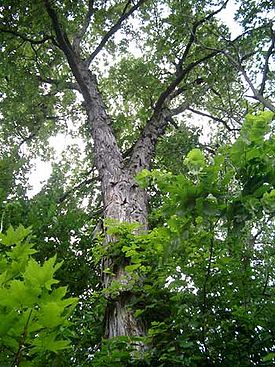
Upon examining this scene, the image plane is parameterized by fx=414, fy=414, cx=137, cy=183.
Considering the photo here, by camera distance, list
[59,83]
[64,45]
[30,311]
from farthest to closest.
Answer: [59,83]
[64,45]
[30,311]

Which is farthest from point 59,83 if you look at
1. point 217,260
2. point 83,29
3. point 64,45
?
point 217,260

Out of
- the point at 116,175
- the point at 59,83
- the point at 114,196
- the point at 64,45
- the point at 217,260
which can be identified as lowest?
the point at 217,260

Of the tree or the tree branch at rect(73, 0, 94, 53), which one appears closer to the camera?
the tree

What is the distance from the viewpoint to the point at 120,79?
9828mm

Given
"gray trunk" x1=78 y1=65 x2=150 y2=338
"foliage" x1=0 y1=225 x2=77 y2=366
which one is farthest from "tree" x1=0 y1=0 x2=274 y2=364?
"foliage" x1=0 y1=225 x2=77 y2=366

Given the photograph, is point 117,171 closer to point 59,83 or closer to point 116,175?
point 116,175

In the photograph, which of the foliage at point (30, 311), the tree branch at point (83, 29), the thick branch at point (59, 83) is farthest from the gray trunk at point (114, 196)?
the foliage at point (30, 311)

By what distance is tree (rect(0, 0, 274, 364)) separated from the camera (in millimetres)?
5164

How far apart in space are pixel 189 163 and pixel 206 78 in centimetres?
646

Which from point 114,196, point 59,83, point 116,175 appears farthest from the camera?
point 59,83

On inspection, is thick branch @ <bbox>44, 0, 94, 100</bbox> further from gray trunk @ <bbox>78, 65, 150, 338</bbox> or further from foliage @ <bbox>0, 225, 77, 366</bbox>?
foliage @ <bbox>0, 225, 77, 366</bbox>

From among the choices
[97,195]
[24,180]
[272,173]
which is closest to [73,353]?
[272,173]

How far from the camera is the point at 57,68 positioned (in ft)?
30.2

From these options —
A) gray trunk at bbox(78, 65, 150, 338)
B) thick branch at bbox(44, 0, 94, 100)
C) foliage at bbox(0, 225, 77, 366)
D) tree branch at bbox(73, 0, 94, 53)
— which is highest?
tree branch at bbox(73, 0, 94, 53)
